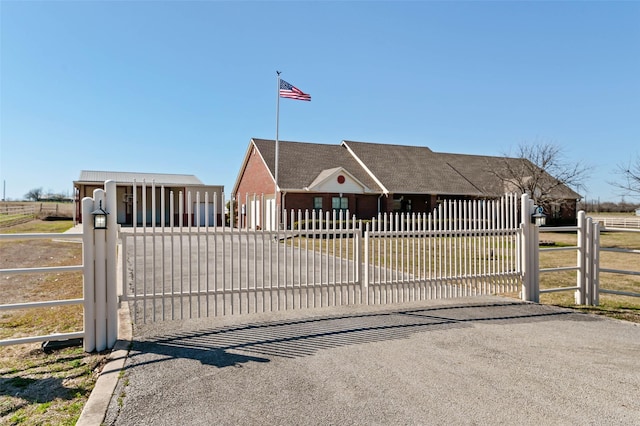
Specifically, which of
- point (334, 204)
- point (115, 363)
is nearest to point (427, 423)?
point (115, 363)

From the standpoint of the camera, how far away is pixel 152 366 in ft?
15.8

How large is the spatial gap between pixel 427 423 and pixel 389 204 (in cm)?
2763

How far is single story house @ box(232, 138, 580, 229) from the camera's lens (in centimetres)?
2912

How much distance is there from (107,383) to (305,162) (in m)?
28.3

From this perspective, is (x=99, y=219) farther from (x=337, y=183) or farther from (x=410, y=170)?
(x=410, y=170)

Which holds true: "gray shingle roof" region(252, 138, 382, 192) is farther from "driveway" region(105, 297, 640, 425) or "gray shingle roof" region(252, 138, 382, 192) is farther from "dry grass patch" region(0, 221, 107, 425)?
"driveway" region(105, 297, 640, 425)

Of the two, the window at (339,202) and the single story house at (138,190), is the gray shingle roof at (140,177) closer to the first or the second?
the single story house at (138,190)

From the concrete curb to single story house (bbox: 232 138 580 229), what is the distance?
21111 mm

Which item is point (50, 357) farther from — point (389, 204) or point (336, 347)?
point (389, 204)

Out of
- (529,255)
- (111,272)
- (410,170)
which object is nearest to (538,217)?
(529,255)

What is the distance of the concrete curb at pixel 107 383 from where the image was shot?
3633mm

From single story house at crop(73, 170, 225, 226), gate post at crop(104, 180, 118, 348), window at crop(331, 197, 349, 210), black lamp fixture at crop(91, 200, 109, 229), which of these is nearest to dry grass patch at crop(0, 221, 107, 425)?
gate post at crop(104, 180, 118, 348)

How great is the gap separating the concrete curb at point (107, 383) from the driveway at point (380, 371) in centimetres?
10

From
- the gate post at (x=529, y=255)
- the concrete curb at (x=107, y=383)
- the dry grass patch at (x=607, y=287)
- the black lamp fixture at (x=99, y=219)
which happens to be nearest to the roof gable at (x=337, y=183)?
the dry grass patch at (x=607, y=287)
